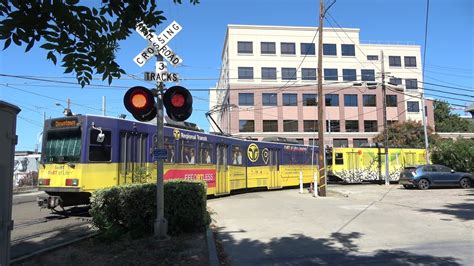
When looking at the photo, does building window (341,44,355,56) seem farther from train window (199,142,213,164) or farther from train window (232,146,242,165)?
train window (199,142,213,164)

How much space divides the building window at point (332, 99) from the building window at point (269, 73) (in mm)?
8950

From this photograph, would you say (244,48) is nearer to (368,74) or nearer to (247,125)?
(247,125)

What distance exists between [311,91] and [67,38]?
6674 centimetres

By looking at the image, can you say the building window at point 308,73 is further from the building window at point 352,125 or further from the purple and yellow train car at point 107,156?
the purple and yellow train car at point 107,156

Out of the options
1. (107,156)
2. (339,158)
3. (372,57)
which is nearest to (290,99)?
(372,57)

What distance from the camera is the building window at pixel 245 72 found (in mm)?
68438

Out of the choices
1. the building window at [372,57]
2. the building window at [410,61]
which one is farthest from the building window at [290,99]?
the building window at [410,61]

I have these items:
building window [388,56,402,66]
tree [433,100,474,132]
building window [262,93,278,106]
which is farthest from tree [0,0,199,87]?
tree [433,100,474,132]

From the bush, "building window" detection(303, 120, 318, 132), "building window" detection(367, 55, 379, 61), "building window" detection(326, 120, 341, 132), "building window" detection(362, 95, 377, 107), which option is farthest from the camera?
"building window" detection(367, 55, 379, 61)

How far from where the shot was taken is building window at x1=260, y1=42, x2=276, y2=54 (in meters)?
69.1

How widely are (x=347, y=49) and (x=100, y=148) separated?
63252mm

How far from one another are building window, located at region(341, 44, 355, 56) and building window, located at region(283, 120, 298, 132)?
530 inches

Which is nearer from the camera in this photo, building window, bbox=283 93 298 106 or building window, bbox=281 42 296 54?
building window, bbox=283 93 298 106

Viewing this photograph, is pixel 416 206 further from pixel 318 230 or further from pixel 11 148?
pixel 11 148
